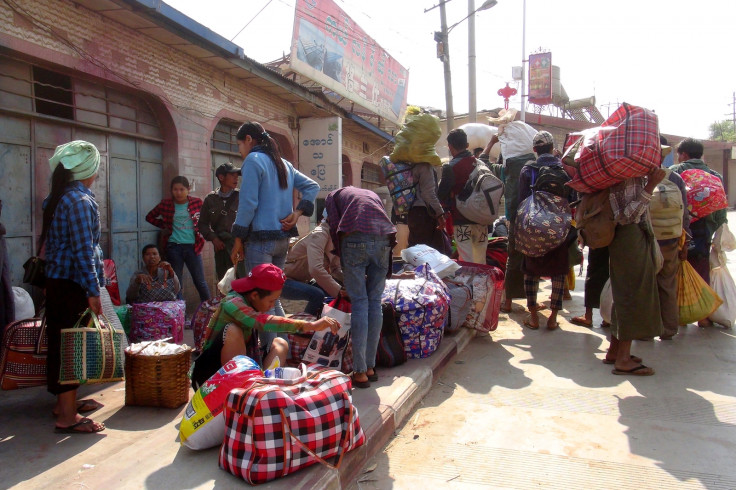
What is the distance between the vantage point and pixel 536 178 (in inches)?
202

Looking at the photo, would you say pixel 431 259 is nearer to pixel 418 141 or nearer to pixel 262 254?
pixel 418 141

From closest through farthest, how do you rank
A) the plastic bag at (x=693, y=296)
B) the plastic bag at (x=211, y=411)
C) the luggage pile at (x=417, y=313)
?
the plastic bag at (x=211, y=411)
the luggage pile at (x=417, y=313)
the plastic bag at (x=693, y=296)

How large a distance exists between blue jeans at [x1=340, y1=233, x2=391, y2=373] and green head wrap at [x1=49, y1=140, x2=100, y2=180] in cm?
166

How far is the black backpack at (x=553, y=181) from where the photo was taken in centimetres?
497

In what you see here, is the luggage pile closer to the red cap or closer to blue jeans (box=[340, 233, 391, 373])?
blue jeans (box=[340, 233, 391, 373])

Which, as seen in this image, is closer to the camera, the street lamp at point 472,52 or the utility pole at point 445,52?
the street lamp at point 472,52

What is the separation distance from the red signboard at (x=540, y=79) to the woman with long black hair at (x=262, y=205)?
80.7ft

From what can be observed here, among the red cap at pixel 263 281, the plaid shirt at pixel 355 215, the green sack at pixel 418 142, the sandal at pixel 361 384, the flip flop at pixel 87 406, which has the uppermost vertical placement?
the green sack at pixel 418 142

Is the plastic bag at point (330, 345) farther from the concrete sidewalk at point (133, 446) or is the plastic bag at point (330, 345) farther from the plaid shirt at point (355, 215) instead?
the plaid shirt at point (355, 215)

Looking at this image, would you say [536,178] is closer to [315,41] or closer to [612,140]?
[612,140]

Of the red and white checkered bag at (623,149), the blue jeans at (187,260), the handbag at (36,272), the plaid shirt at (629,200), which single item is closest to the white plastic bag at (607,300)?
the plaid shirt at (629,200)

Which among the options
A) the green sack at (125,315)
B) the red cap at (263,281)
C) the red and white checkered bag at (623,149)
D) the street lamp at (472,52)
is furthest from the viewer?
the street lamp at (472,52)

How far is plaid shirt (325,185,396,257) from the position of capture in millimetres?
3396

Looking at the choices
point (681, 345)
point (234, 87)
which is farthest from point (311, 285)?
point (234, 87)
